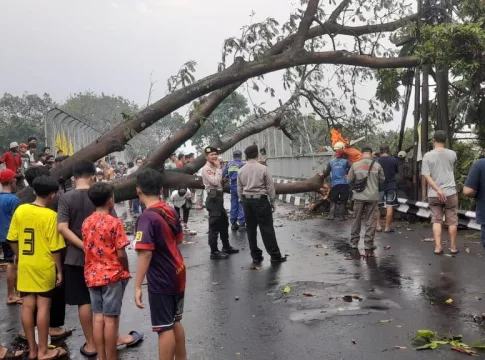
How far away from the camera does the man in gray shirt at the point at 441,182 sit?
25.8ft

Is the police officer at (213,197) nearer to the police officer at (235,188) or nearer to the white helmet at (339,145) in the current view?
the police officer at (235,188)

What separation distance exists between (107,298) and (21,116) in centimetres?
4452

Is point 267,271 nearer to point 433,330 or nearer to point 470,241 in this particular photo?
point 433,330

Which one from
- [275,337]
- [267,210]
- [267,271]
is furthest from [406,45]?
[275,337]

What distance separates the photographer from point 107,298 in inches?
163

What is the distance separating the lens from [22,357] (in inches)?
184

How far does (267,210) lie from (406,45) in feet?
18.7

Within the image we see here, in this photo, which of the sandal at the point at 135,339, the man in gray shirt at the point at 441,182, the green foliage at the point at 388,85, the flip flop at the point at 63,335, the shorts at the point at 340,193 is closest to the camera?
the sandal at the point at 135,339

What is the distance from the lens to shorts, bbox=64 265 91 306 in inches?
179

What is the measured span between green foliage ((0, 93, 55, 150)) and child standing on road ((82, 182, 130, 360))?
1361 inches

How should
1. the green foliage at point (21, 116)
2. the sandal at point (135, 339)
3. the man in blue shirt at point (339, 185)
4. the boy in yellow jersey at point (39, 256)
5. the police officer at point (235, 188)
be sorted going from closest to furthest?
the boy in yellow jersey at point (39, 256) → the sandal at point (135, 339) → the police officer at point (235, 188) → the man in blue shirt at point (339, 185) → the green foliage at point (21, 116)

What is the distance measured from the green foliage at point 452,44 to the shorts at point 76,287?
22.8 ft

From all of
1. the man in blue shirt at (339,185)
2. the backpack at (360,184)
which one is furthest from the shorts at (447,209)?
the man in blue shirt at (339,185)

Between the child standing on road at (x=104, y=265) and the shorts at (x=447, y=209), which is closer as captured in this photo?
the child standing on road at (x=104, y=265)
